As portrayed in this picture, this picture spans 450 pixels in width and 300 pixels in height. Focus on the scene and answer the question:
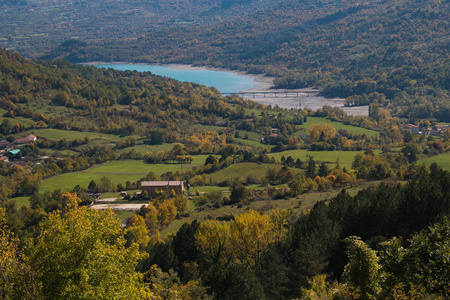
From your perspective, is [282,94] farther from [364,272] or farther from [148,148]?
[364,272]

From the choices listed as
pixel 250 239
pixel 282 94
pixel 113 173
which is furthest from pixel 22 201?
pixel 282 94

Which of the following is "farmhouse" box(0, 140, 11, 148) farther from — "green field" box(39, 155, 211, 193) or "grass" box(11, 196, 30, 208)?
"grass" box(11, 196, 30, 208)

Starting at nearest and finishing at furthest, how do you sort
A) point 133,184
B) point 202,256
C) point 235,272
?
point 235,272 < point 202,256 < point 133,184

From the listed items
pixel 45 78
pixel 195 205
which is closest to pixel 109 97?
pixel 45 78

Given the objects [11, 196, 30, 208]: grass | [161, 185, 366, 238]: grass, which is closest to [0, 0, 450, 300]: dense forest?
[161, 185, 366, 238]: grass

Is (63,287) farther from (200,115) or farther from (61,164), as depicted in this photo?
(200,115)

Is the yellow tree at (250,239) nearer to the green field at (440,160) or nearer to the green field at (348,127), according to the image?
the green field at (440,160)
